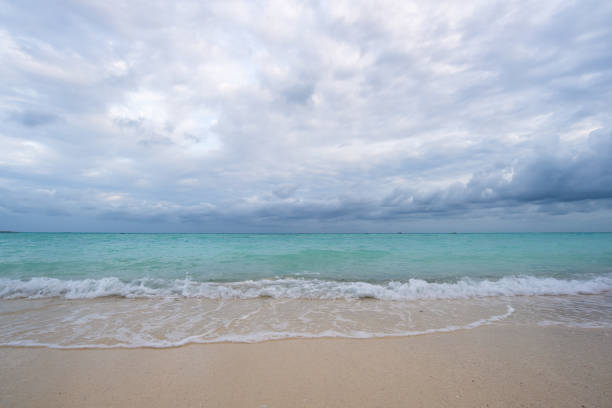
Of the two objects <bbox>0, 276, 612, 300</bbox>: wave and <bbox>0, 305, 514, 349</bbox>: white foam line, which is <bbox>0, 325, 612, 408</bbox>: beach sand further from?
<bbox>0, 276, 612, 300</bbox>: wave

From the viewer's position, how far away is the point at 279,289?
9086mm

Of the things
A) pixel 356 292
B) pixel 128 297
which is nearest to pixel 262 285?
pixel 356 292

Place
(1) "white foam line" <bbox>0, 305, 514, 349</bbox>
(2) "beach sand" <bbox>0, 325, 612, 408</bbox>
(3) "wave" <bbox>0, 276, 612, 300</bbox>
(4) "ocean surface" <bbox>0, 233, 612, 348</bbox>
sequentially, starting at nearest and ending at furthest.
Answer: (2) "beach sand" <bbox>0, 325, 612, 408</bbox>
(1) "white foam line" <bbox>0, 305, 514, 349</bbox>
(4) "ocean surface" <bbox>0, 233, 612, 348</bbox>
(3) "wave" <bbox>0, 276, 612, 300</bbox>

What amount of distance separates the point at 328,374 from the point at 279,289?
5680 mm

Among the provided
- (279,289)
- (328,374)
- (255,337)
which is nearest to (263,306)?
(279,289)

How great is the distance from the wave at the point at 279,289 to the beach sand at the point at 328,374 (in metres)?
3.71

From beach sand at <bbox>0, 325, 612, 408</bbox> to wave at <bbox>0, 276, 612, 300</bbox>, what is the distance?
371 centimetres

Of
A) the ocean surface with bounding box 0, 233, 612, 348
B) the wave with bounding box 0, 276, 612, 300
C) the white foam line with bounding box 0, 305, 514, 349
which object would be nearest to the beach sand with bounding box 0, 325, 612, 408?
the white foam line with bounding box 0, 305, 514, 349

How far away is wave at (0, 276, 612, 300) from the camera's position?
27.5 feet

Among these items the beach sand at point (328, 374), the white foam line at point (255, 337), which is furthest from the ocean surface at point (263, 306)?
the beach sand at point (328, 374)

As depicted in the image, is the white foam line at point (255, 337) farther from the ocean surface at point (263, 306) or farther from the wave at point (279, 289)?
the wave at point (279, 289)

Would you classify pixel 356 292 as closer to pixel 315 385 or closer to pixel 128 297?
pixel 315 385

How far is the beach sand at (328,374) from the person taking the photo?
10.0ft

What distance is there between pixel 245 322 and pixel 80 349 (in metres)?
2.95
